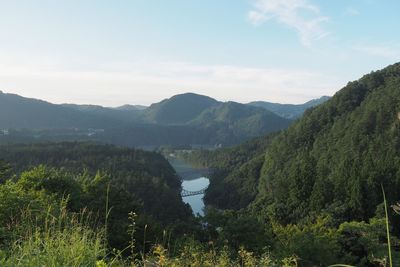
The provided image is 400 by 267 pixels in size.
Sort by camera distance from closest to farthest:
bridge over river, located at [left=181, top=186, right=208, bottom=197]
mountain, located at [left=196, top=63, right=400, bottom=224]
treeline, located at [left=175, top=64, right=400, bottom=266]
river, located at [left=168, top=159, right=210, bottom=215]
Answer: treeline, located at [left=175, top=64, right=400, bottom=266] < mountain, located at [left=196, top=63, right=400, bottom=224] < river, located at [left=168, top=159, right=210, bottom=215] < bridge over river, located at [left=181, top=186, right=208, bottom=197]

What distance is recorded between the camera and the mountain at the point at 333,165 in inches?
2493

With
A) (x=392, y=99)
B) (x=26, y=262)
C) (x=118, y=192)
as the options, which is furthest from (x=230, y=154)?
(x=26, y=262)

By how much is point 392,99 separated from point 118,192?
87684 mm

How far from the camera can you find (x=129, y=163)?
4360 inches

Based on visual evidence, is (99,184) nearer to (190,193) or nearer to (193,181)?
(190,193)

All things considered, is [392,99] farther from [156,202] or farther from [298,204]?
[156,202]

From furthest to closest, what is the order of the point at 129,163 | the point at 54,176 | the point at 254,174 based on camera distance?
1. the point at 254,174
2. the point at 129,163
3. the point at 54,176

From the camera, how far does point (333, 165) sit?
90.5 m

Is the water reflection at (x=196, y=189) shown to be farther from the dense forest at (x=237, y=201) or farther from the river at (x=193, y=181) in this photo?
the dense forest at (x=237, y=201)

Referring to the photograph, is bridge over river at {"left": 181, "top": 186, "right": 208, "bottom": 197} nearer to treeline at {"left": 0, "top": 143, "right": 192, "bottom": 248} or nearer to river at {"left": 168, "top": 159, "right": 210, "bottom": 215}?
river at {"left": 168, "top": 159, "right": 210, "bottom": 215}

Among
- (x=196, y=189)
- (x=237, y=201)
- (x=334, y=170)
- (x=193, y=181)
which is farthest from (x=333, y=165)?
(x=193, y=181)

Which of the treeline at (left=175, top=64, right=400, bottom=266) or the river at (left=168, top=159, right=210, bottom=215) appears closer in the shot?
the treeline at (left=175, top=64, right=400, bottom=266)

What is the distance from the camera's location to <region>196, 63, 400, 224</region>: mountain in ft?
208

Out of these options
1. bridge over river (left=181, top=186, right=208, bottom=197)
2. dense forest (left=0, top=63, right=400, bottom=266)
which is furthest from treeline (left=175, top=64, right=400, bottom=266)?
bridge over river (left=181, top=186, right=208, bottom=197)
